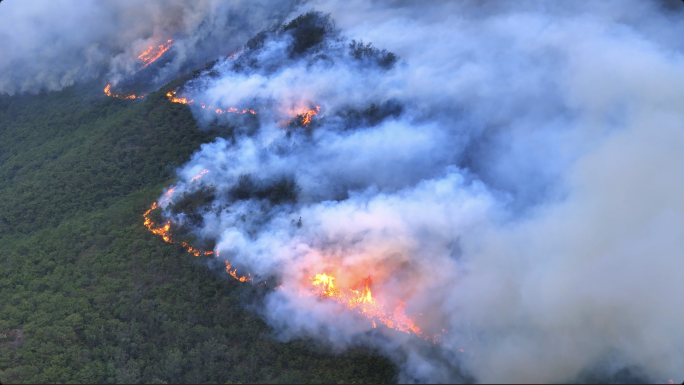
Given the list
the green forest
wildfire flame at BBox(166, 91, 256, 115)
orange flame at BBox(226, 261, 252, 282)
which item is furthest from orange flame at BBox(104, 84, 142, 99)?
orange flame at BBox(226, 261, 252, 282)

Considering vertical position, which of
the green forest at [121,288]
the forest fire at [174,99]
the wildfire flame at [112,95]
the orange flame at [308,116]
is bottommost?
the green forest at [121,288]

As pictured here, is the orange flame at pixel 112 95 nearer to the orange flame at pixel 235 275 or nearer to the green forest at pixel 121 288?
the green forest at pixel 121 288

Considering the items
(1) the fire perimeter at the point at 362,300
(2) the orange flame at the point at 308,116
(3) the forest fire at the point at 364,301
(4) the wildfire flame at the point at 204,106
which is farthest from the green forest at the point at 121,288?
(2) the orange flame at the point at 308,116

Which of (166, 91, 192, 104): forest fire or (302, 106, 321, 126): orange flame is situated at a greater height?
(166, 91, 192, 104): forest fire

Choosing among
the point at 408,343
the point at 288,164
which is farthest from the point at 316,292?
the point at 288,164

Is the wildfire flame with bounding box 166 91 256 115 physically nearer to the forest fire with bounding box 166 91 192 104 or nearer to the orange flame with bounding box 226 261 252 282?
the forest fire with bounding box 166 91 192 104
